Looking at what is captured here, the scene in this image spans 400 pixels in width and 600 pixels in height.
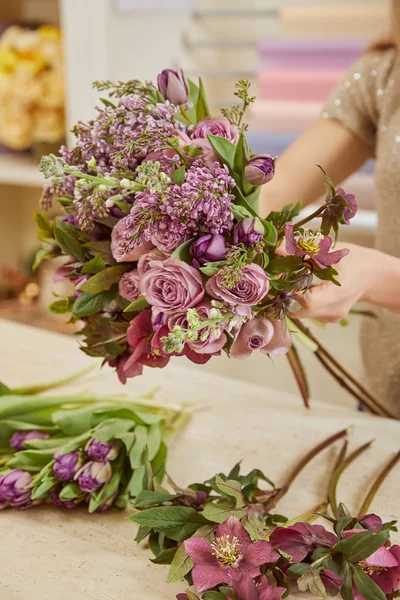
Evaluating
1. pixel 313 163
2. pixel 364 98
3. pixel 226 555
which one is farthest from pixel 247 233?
pixel 364 98

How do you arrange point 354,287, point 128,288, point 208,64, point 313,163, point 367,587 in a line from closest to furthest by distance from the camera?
point 367,587 < point 128,288 < point 354,287 < point 313,163 < point 208,64

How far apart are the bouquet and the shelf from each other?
4.78ft

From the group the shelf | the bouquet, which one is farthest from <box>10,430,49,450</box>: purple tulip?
the shelf

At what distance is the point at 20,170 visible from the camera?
7.32ft

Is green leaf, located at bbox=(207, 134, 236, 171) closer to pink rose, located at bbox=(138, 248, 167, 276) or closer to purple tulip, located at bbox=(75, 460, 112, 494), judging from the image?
pink rose, located at bbox=(138, 248, 167, 276)

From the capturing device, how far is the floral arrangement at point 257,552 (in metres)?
0.61

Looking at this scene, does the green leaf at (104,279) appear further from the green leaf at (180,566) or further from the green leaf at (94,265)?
the green leaf at (180,566)

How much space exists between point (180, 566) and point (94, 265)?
27 centimetres

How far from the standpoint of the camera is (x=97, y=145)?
70cm

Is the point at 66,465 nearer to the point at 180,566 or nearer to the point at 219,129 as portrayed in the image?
the point at 180,566

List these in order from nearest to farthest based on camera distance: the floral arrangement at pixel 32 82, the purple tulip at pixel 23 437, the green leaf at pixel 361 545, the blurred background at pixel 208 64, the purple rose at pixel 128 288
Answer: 1. the green leaf at pixel 361 545
2. the purple rose at pixel 128 288
3. the purple tulip at pixel 23 437
4. the blurred background at pixel 208 64
5. the floral arrangement at pixel 32 82

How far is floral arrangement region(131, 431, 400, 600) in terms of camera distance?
61 centimetres

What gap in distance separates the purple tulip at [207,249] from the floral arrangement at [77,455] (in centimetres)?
22

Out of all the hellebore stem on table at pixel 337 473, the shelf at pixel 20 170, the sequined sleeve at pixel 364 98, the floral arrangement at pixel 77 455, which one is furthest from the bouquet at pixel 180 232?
the shelf at pixel 20 170
